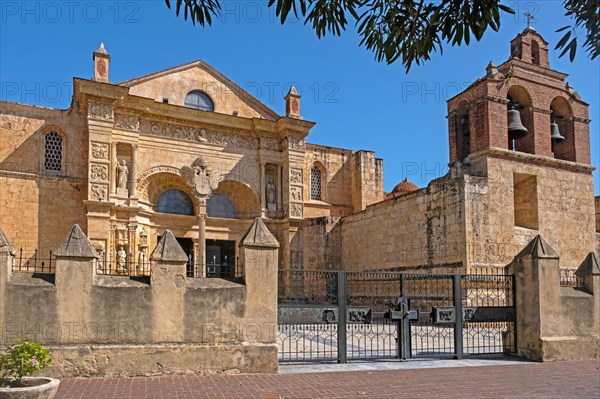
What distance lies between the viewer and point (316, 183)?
2888 cm

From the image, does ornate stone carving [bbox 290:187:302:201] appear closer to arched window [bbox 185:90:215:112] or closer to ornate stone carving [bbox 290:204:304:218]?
ornate stone carving [bbox 290:204:304:218]

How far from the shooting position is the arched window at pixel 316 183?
28.7m

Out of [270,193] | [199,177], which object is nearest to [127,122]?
[199,177]

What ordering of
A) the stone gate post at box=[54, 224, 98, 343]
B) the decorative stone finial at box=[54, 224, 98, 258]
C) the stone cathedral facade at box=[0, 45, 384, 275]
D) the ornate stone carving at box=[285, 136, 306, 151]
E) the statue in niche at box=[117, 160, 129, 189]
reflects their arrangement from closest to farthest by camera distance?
1. the stone gate post at box=[54, 224, 98, 343]
2. the decorative stone finial at box=[54, 224, 98, 258]
3. the stone cathedral facade at box=[0, 45, 384, 275]
4. the statue in niche at box=[117, 160, 129, 189]
5. the ornate stone carving at box=[285, 136, 306, 151]

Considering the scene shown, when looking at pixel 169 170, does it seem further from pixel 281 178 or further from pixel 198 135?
pixel 281 178

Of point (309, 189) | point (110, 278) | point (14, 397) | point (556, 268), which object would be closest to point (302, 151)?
point (309, 189)

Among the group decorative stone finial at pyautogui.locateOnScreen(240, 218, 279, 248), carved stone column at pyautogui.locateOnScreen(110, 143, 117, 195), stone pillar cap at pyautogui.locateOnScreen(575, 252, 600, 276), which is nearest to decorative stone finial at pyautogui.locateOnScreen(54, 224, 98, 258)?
decorative stone finial at pyautogui.locateOnScreen(240, 218, 279, 248)

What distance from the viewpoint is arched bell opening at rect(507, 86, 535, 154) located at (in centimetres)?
1733

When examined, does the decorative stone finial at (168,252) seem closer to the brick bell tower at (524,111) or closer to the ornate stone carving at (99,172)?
the brick bell tower at (524,111)

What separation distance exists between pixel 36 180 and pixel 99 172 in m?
2.63

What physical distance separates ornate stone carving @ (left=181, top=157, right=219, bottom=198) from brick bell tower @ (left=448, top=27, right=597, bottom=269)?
11368mm

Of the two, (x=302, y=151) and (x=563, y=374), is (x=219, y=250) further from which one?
(x=563, y=374)

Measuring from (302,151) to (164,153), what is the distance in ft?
22.3

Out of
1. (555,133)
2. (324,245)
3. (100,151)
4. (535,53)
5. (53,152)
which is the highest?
(535,53)
